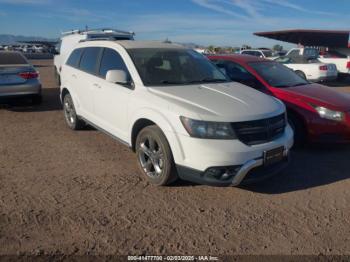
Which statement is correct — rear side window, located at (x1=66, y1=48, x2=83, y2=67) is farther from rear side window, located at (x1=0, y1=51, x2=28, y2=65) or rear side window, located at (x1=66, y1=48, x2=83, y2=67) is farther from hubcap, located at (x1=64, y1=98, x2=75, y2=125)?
rear side window, located at (x1=0, y1=51, x2=28, y2=65)

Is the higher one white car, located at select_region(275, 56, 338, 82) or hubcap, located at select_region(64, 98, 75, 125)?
white car, located at select_region(275, 56, 338, 82)

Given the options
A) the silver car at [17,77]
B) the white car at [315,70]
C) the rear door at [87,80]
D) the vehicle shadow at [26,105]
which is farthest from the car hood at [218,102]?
the white car at [315,70]

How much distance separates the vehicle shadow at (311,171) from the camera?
457cm

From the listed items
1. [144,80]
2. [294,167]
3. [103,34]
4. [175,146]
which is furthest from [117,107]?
[103,34]

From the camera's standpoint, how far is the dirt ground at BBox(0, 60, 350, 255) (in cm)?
325

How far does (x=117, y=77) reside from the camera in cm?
476

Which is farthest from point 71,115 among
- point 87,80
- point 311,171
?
point 311,171

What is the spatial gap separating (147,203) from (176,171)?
0.52 metres

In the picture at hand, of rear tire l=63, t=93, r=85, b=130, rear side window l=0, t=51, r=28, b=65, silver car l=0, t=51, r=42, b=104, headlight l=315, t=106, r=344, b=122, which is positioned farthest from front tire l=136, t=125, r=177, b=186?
rear side window l=0, t=51, r=28, b=65

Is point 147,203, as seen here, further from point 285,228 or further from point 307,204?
point 307,204

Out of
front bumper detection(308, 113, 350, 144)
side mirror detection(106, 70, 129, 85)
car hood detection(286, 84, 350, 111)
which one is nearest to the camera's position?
side mirror detection(106, 70, 129, 85)

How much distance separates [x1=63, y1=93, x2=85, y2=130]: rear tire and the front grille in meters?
3.78

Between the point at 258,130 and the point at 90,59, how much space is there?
3.43 metres

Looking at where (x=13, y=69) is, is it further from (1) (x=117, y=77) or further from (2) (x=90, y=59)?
(1) (x=117, y=77)
